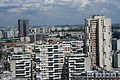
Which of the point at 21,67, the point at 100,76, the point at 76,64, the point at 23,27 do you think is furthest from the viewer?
the point at 23,27

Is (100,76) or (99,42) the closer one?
(100,76)

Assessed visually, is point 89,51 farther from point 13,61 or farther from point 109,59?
point 13,61

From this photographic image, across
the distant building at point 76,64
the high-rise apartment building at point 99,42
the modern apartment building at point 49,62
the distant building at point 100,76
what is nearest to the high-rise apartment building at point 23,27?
the high-rise apartment building at point 99,42

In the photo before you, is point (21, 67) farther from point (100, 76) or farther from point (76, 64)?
point (100, 76)

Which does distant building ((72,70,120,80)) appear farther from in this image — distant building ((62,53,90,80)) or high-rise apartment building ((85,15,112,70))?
high-rise apartment building ((85,15,112,70))

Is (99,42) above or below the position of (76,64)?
above

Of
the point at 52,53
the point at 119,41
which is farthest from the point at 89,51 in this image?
the point at 119,41

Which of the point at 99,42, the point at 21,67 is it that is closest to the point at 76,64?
the point at 21,67

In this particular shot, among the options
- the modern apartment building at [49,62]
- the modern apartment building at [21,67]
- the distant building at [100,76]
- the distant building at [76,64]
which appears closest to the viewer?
the distant building at [100,76]

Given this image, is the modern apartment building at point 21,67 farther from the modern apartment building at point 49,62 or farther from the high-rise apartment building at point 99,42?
the high-rise apartment building at point 99,42
